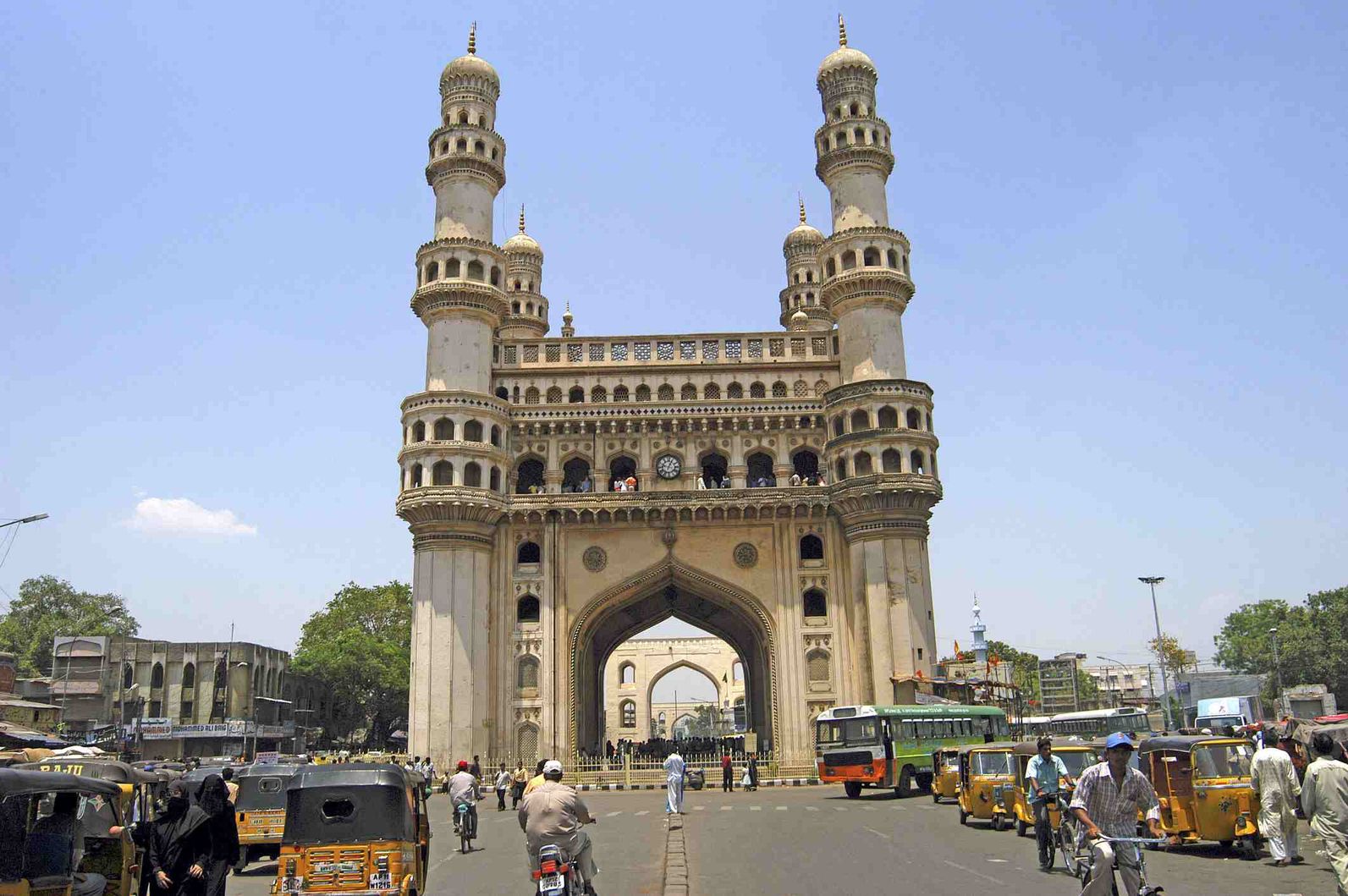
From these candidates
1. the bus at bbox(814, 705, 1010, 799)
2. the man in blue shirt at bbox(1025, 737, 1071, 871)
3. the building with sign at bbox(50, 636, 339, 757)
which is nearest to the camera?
the man in blue shirt at bbox(1025, 737, 1071, 871)

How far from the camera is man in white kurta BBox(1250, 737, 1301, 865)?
45.0 ft

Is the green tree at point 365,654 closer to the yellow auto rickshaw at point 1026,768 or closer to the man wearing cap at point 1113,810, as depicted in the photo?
the yellow auto rickshaw at point 1026,768

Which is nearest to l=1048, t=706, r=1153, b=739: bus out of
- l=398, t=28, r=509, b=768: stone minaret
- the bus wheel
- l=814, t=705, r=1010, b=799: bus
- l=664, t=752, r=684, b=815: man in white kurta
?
l=814, t=705, r=1010, b=799: bus

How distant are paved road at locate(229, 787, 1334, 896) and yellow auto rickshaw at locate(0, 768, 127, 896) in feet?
14.0

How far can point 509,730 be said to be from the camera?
40.8 meters

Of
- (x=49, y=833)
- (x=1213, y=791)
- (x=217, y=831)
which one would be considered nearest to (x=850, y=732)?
(x=1213, y=791)

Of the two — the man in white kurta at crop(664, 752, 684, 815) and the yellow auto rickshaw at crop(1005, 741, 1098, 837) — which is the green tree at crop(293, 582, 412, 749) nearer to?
the man in white kurta at crop(664, 752, 684, 815)

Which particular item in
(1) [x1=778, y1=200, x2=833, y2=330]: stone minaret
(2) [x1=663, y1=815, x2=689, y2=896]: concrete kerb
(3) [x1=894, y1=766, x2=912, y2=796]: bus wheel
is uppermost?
(1) [x1=778, y1=200, x2=833, y2=330]: stone minaret

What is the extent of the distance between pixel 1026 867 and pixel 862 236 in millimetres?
32666

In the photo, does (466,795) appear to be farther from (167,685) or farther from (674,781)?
(167,685)

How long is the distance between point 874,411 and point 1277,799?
92.8 feet

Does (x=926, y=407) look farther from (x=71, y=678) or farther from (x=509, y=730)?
(x=71, y=678)

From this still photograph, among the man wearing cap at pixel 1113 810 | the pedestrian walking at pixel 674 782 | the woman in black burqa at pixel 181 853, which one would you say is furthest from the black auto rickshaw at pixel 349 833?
the pedestrian walking at pixel 674 782

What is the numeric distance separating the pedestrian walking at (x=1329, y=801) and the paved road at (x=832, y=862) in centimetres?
231
